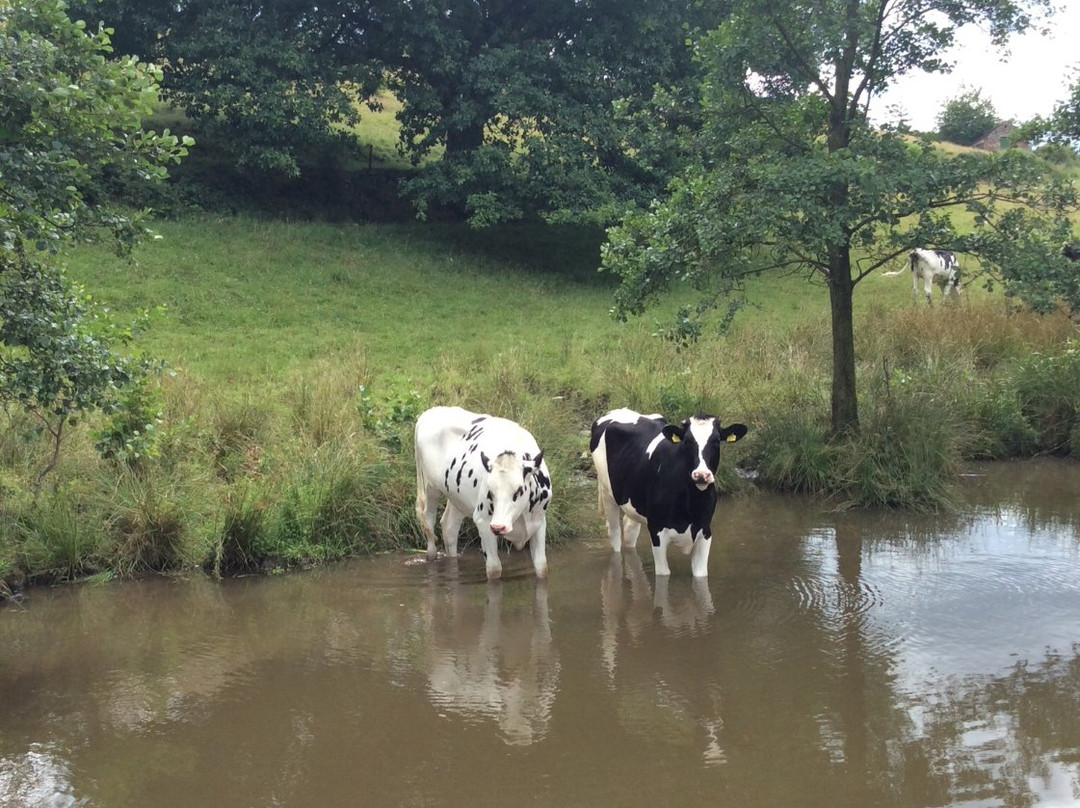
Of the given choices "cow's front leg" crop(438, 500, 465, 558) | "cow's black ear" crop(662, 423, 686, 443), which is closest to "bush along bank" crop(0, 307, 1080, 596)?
"cow's front leg" crop(438, 500, 465, 558)

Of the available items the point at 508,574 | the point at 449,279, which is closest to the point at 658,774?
the point at 508,574

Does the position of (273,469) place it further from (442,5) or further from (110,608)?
(442,5)

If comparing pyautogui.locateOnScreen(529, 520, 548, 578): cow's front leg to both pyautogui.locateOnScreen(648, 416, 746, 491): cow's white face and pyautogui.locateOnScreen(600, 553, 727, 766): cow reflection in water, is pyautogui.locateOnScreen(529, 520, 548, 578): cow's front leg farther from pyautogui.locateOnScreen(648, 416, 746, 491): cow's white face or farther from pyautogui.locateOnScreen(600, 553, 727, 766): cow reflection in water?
pyautogui.locateOnScreen(648, 416, 746, 491): cow's white face

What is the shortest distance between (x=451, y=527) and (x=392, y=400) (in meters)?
2.71

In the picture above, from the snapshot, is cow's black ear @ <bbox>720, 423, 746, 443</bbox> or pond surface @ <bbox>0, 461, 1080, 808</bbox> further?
cow's black ear @ <bbox>720, 423, 746, 443</bbox>

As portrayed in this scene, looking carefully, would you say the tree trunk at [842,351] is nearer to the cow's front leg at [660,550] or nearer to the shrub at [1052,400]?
the shrub at [1052,400]

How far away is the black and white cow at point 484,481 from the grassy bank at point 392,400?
24.9 inches

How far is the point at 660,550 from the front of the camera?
877cm

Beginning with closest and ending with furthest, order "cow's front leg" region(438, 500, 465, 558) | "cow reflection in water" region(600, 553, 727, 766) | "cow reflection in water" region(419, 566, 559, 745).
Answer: "cow reflection in water" region(600, 553, 727, 766), "cow reflection in water" region(419, 566, 559, 745), "cow's front leg" region(438, 500, 465, 558)

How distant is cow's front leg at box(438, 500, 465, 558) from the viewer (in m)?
9.57

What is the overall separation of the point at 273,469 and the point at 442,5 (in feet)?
66.5

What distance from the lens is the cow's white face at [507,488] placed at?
27.5 ft

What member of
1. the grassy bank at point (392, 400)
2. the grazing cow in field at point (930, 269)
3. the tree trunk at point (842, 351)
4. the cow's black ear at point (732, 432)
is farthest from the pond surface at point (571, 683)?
Answer: the grazing cow in field at point (930, 269)

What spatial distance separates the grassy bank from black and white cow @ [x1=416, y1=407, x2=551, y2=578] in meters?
0.63
